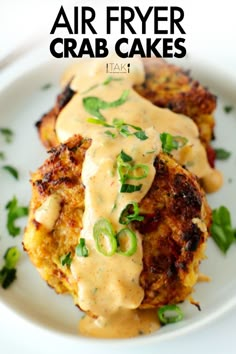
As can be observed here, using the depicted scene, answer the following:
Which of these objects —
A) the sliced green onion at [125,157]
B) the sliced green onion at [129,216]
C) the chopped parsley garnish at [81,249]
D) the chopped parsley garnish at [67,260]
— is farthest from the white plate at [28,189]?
the sliced green onion at [125,157]

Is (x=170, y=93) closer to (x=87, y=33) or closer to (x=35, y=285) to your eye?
(x=87, y=33)

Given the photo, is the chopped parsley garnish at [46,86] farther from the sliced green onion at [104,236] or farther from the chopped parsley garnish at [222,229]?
the sliced green onion at [104,236]

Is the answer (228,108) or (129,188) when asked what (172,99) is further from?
(129,188)

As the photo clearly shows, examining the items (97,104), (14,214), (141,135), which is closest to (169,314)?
(141,135)

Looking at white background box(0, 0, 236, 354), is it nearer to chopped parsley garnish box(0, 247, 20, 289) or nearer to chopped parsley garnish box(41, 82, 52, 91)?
chopped parsley garnish box(0, 247, 20, 289)

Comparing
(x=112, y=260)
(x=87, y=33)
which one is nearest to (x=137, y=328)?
(x=112, y=260)
